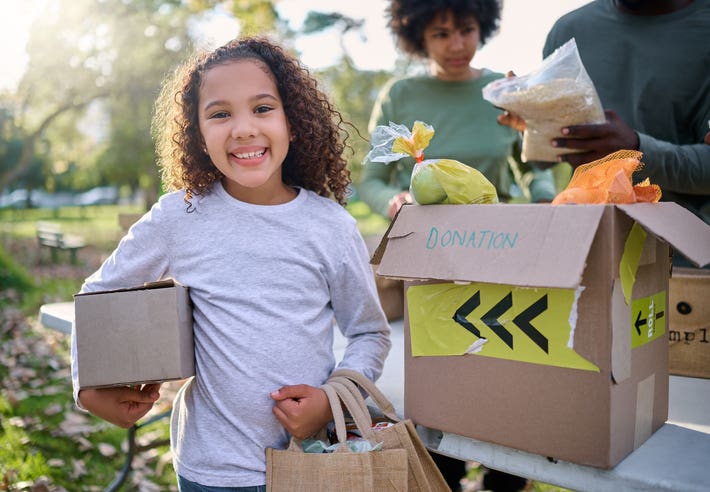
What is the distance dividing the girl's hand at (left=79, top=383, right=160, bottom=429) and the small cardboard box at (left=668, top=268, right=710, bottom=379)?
46.2 inches

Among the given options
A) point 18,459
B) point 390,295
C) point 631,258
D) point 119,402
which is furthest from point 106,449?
point 631,258

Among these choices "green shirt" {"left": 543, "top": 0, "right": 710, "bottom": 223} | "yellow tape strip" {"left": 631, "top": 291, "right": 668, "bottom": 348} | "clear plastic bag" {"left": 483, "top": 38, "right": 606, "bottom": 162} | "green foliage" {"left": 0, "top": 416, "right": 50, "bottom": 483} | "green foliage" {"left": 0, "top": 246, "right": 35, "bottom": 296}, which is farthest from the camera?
"green foliage" {"left": 0, "top": 246, "right": 35, "bottom": 296}

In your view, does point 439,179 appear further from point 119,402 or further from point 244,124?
point 119,402

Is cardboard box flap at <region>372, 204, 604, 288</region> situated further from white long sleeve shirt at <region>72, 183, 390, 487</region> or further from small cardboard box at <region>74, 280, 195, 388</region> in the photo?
small cardboard box at <region>74, 280, 195, 388</region>

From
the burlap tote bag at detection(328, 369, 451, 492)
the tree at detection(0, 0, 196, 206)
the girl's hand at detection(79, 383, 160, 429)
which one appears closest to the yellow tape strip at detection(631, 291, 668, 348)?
the burlap tote bag at detection(328, 369, 451, 492)

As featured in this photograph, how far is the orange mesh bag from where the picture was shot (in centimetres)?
101

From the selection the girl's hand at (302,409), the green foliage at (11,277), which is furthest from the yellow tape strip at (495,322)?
the green foliage at (11,277)

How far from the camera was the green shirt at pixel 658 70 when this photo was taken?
5.59 feet

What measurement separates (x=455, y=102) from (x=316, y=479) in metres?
1.54

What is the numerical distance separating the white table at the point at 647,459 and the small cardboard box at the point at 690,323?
0.09 metres

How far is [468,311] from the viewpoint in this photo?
3.63ft

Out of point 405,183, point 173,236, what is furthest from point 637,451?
point 405,183

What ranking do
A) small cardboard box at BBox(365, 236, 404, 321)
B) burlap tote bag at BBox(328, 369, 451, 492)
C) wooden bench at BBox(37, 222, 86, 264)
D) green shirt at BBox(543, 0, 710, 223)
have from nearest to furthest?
burlap tote bag at BBox(328, 369, 451, 492), green shirt at BBox(543, 0, 710, 223), small cardboard box at BBox(365, 236, 404, 321), wooden bench at BBox(37, 222, 86, 264)

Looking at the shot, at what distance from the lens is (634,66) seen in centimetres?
179
